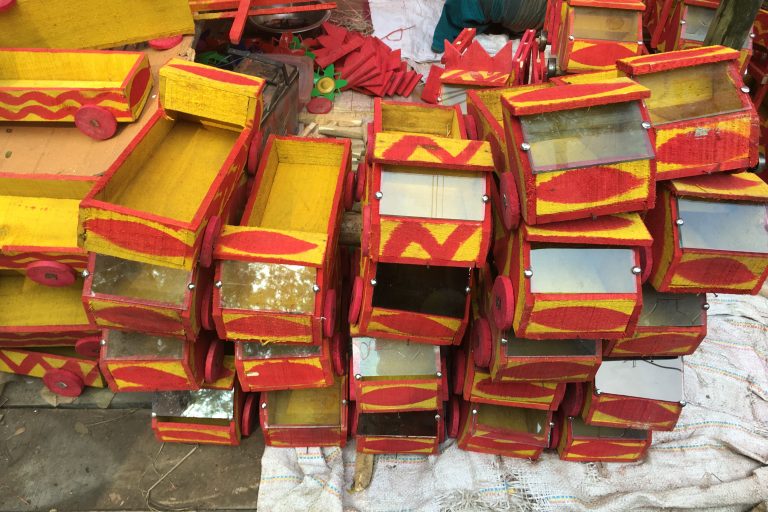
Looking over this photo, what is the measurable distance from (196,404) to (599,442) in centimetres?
185

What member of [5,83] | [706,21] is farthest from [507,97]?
[5,83]

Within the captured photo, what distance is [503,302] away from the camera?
1.81 metres

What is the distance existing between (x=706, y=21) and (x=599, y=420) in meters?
2.27

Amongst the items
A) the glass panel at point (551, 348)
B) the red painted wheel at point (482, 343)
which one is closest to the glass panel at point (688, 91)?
the glass panel at point (551, 348)

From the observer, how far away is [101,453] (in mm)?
2486

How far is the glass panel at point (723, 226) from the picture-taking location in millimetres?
1823

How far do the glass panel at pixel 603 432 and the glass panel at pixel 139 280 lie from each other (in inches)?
70.8

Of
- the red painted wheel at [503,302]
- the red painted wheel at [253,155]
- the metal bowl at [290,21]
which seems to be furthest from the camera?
the metal bowl at [290,21]

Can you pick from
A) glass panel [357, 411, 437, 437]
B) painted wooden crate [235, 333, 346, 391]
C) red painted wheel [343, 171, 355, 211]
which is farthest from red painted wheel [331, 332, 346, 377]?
red painted wheel [343, 171, 355, 211]

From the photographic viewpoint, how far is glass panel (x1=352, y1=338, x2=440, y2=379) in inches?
87.7

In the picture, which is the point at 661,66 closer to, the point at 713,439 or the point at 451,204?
the point at 451,204

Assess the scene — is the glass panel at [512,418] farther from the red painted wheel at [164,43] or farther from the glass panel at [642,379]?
the red painted wheel at [164,43]

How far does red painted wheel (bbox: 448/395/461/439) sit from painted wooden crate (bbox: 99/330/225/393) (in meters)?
1.12

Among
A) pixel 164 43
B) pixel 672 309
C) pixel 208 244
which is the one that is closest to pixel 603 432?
pixel 672 309
